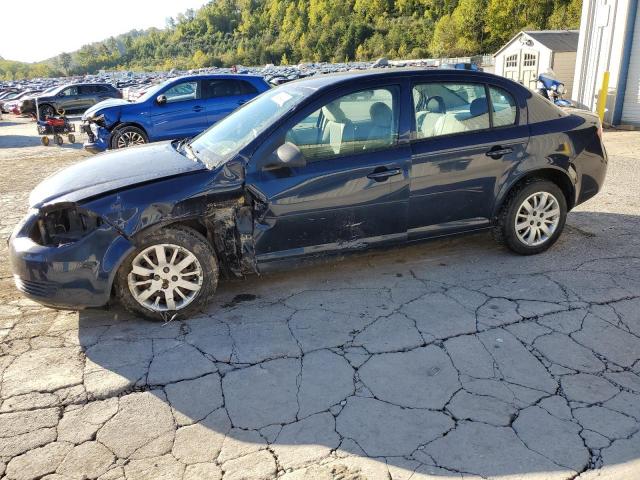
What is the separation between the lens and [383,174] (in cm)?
402

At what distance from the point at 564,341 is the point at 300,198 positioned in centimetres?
203

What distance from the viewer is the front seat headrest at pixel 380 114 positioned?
4109 millimetres

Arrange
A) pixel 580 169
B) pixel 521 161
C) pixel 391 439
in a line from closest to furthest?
pixel 391 439
pixel 521 161
pixel 580 169

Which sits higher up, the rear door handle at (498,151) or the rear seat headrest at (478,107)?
the rear seat headrest at (478,107)

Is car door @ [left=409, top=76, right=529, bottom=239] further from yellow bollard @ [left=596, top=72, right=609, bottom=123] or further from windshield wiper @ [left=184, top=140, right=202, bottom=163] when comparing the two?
yellow bollard @ [left=596, top=72, right=609, bottom=123]

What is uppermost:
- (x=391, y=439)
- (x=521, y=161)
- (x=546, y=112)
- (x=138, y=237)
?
(x=546, y=112)

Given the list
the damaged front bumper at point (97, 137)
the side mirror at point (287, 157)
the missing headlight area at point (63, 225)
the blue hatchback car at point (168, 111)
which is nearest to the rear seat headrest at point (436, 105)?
the side mirror at point (287, 157)

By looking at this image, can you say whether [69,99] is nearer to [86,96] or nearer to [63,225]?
[86,96]

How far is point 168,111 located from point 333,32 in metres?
152

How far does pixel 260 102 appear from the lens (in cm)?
462

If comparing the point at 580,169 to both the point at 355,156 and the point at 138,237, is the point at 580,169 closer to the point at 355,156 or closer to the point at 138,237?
the point at 355,156

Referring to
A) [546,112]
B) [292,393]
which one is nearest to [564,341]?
[292,393]

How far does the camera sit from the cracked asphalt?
249 centimetres

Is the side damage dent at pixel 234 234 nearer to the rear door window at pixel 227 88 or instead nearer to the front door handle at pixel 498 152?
the front door handle at pixel 498 152
